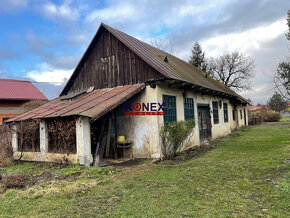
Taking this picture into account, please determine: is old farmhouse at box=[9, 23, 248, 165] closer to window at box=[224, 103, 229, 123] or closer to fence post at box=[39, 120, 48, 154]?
fence post at box=[39, 120, 48, 154]

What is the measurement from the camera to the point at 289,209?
11.9 ft

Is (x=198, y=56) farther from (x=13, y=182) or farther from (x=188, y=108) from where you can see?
(x=13, y=182)

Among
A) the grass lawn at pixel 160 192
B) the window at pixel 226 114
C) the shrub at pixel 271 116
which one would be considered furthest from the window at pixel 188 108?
the shrub at pixel 271 116

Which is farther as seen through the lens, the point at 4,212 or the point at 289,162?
the point at 289,162

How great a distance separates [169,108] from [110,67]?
356 cm

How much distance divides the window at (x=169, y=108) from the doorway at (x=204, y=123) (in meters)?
3.27

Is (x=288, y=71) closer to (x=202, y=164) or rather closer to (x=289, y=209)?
(x=202, y=164)

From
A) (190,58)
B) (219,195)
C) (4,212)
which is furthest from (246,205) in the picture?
(190,58)

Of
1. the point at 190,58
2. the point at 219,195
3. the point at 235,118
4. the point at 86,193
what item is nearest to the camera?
the point at 219,195

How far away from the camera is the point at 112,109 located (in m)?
7.99

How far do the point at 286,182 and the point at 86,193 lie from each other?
4530 mm

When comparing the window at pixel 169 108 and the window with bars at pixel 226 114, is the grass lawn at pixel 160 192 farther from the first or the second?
the window with bars at pixel 226 114

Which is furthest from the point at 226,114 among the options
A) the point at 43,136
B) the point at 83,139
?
the point at 43,136

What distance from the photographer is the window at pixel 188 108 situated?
35.3 feet
